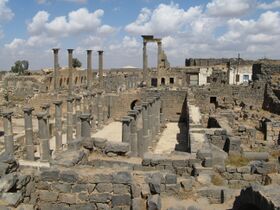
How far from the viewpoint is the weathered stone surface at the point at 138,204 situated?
693 centimetres

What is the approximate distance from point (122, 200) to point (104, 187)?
16.5 inches

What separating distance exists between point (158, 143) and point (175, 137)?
2.16 m

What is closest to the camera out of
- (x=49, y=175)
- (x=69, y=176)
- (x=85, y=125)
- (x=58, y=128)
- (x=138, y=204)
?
(x=138, y=204)

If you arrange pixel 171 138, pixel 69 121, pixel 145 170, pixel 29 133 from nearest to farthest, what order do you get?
pixel 145 170
pixel 29 133
pixel 69 121
pixel 171 138

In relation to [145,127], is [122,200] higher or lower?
higher

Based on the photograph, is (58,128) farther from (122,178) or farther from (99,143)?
(122,178)

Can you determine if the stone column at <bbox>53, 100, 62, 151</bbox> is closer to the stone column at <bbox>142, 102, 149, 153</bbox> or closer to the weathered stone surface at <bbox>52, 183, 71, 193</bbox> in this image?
the stone column at <bbox>142, 102, 149, 153</bbox>

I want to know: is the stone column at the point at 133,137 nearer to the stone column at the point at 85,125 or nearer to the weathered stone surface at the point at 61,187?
the stone column at the point at 85,125

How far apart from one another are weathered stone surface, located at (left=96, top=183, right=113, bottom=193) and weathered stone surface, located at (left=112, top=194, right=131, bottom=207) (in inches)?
6.3

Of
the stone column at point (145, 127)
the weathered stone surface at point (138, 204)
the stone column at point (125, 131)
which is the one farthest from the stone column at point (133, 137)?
the weathered stone surface at point (138, 204)

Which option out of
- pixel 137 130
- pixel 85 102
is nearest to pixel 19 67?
pixel 85 102

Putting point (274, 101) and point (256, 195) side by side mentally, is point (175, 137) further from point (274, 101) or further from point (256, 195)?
point (256, 195)

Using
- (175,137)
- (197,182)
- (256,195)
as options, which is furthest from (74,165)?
(175,137)

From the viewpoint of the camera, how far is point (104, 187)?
726 centimetres
